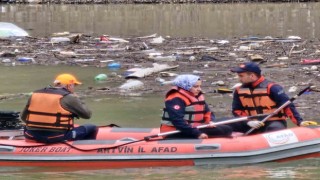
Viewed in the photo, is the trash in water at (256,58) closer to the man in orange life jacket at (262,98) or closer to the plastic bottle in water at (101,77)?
the plastic bottle in water at (101,77)

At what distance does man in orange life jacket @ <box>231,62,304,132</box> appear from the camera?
9797mm

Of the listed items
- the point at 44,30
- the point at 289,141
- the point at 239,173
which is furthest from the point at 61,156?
the point at 44,30

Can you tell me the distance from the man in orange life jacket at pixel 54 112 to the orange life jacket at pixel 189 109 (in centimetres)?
94

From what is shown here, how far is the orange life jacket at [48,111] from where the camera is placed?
9227 millimetres

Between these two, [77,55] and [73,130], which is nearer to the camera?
[73,130]

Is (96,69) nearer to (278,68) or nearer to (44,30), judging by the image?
(278,68)

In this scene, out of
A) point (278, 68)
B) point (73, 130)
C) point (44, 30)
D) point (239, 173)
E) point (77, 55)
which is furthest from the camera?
point (44, 30)

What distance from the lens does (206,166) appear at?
9.26 metres

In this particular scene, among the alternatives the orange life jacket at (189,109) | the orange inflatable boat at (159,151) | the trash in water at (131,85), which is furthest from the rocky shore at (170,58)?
the orange life jacket at (189,109)

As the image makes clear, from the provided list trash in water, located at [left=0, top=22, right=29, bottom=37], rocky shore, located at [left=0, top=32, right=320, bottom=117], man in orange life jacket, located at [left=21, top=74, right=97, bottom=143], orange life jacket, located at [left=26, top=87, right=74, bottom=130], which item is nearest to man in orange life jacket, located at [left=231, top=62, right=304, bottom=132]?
man in orange life jacket, located at [left=21, top=74, right=97, bottom=143]

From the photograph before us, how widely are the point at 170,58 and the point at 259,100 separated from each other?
9.77 m

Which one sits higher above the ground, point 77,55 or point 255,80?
point 255,80

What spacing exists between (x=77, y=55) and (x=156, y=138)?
1164cm

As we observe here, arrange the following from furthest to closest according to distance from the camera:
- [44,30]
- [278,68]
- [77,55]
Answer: [44,30] → [77,55] → [278,68]
